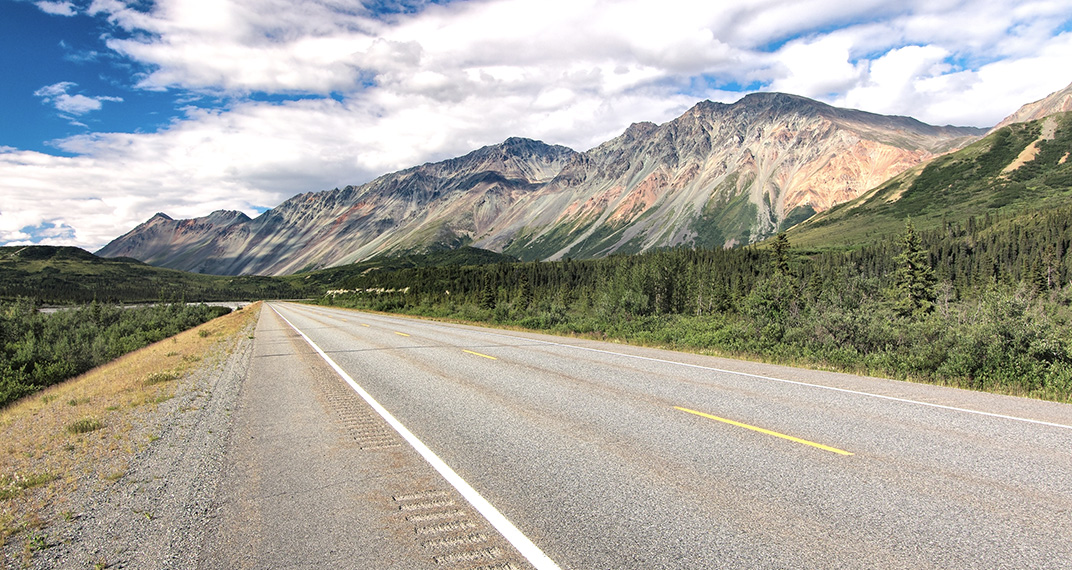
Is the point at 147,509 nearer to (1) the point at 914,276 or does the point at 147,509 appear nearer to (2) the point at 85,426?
(2) the point at 85,426

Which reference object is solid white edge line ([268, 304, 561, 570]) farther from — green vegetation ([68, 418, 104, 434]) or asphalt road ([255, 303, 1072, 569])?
green vegetation ([68, 418, 104, 434])

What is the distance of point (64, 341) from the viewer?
35812 millimetres

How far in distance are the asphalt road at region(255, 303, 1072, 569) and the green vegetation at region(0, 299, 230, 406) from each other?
11798 millimetres

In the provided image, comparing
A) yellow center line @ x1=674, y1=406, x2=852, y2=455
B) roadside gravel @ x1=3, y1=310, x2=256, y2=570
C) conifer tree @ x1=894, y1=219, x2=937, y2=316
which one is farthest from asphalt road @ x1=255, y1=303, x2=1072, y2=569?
conifer tree @ x1=894, y1=219, x2=937, y2=316

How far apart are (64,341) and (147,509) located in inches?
1678

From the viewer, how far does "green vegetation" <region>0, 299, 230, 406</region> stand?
2431 centimetres

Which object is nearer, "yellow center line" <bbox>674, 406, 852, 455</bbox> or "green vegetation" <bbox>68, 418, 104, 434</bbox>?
"yellow center line" <bbox>674, 406, 852, 455</bbox>

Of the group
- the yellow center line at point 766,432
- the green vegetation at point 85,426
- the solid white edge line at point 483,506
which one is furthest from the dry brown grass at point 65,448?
the yellow center line at point 766,432

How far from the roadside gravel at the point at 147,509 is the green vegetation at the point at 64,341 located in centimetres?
682

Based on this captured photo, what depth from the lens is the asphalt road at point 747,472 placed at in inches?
154


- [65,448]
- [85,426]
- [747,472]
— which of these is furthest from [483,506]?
[85,426]

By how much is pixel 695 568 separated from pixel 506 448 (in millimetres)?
3275

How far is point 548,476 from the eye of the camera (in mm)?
5512

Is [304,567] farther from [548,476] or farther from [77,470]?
[77,470]
